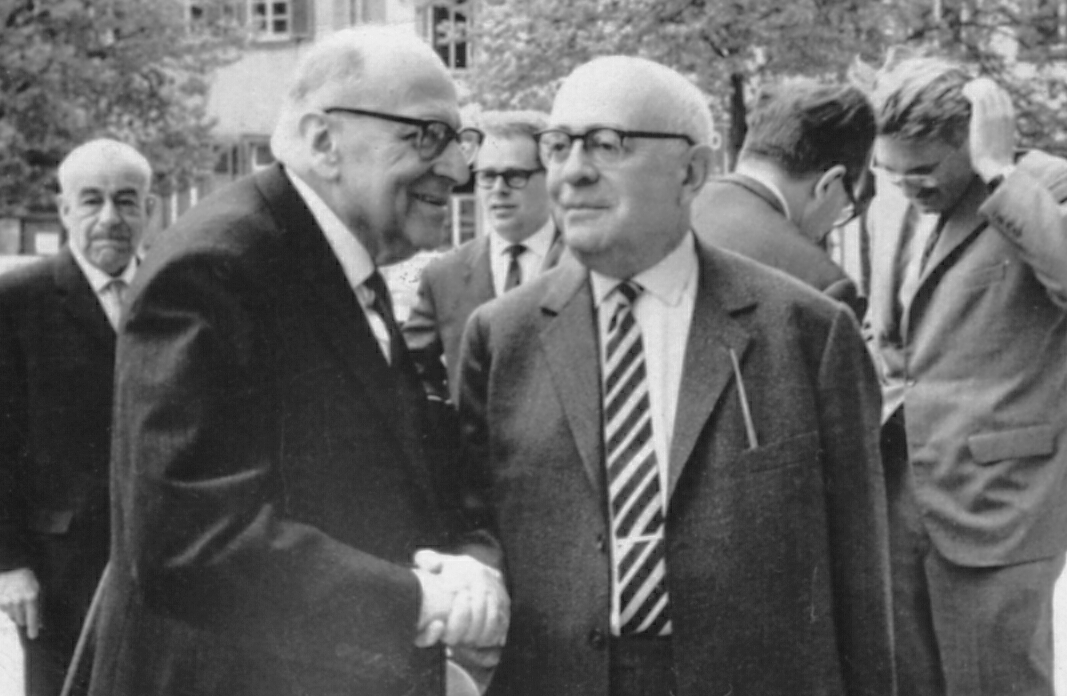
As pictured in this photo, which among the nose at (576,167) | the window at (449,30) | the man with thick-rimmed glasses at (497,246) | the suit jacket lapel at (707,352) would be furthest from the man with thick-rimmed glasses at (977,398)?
the window at (449,30)

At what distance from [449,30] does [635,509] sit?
734 inches

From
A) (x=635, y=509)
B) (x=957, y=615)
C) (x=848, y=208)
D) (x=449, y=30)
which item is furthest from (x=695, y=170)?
(x=449, y=30)

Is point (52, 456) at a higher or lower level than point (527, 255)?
lower

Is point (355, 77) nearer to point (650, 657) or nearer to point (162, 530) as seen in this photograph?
point (162, 530)

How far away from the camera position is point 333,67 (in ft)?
10.4

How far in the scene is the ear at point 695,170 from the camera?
3.59m

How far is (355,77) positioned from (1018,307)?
7.17ft

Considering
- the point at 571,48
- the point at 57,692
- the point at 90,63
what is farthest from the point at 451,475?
the point at 90,63

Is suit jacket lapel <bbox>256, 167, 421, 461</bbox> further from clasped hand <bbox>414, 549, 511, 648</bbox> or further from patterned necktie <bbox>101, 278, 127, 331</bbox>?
patterned necktie <bbox>101, 278, 127, 331</bbox>

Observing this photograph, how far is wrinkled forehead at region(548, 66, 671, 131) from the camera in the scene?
3.50m

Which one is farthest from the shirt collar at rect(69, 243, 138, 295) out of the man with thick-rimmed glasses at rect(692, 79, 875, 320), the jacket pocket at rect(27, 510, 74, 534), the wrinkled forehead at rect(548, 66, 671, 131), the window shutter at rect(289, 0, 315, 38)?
the window shutter at rect(289, 0, 315, 38)

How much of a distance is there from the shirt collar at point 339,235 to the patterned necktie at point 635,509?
577mm

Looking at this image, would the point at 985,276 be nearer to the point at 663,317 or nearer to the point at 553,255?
the point at 663,317

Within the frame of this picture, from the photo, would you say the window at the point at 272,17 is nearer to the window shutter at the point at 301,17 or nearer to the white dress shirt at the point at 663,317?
the window shutter at the point at 301,17
